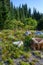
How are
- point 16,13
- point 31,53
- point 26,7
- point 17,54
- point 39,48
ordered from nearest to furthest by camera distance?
point 17,54 → point 31,53 → point 39,48 → point 16,13 → point 26,7

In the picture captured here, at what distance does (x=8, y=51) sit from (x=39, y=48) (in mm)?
2614

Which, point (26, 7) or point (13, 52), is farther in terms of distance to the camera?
point (26, 7)

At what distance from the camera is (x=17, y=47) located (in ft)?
41.3

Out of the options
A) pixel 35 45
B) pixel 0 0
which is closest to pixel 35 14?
pixel 0 0

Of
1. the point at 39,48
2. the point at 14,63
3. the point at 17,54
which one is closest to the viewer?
the point at 14,63

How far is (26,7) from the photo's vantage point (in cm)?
4938

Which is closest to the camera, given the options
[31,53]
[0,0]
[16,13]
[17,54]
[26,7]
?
[17,54]

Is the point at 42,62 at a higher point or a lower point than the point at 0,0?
lower

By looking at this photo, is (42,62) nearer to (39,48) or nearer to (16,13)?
(39,48)

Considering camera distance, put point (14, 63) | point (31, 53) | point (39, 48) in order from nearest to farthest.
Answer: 1. point (14, 63)
2. point (31, 53)
3. point (39, 48)

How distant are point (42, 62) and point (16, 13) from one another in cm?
2859

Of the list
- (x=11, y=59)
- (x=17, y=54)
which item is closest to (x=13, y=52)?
(x=17, y=54)

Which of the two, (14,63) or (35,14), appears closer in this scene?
(14,63)

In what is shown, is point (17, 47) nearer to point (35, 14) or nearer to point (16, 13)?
point (16, 13)
